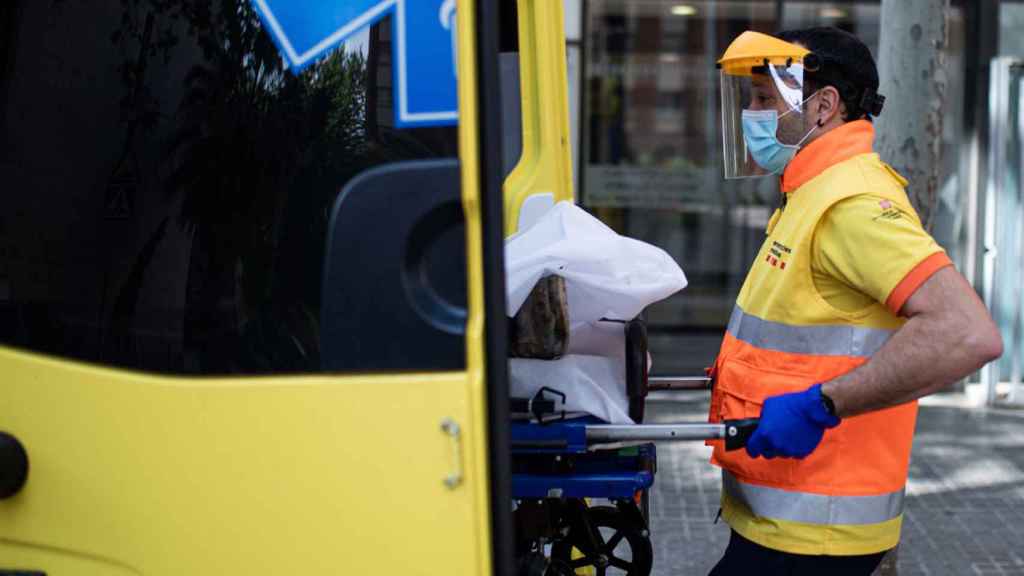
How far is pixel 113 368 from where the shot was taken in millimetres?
2195

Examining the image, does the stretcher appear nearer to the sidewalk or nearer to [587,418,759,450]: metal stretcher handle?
[587,418,759,450]: metal stretcher handle

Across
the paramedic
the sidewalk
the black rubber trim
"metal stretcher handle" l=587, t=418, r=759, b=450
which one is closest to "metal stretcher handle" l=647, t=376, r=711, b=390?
the paramedic

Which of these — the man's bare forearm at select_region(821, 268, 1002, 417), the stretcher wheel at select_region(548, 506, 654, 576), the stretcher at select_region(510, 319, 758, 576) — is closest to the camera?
the man's bare forearm at select_region(821, 268, 1002, 417)

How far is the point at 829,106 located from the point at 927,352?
70cm

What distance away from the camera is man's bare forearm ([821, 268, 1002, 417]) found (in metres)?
2.38

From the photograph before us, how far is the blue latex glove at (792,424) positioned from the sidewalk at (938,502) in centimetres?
316

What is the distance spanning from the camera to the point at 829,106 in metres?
2.87

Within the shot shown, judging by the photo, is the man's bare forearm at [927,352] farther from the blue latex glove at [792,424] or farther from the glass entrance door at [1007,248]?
the glass entrance door at [1007,248]

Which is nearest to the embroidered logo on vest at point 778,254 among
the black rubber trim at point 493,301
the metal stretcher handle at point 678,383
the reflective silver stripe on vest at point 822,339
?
the reflective silver stripe on vest at point 822,339

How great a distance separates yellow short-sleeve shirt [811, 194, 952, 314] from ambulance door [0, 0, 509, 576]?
0.88 meters

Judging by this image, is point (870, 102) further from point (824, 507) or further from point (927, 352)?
point (824, 507)

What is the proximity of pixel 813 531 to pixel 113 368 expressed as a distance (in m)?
1.44

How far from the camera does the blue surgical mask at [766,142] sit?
2.94 metres

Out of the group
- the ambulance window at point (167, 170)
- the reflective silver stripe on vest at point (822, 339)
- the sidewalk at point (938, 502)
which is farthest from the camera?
the sidewalk at point (938, 502)
